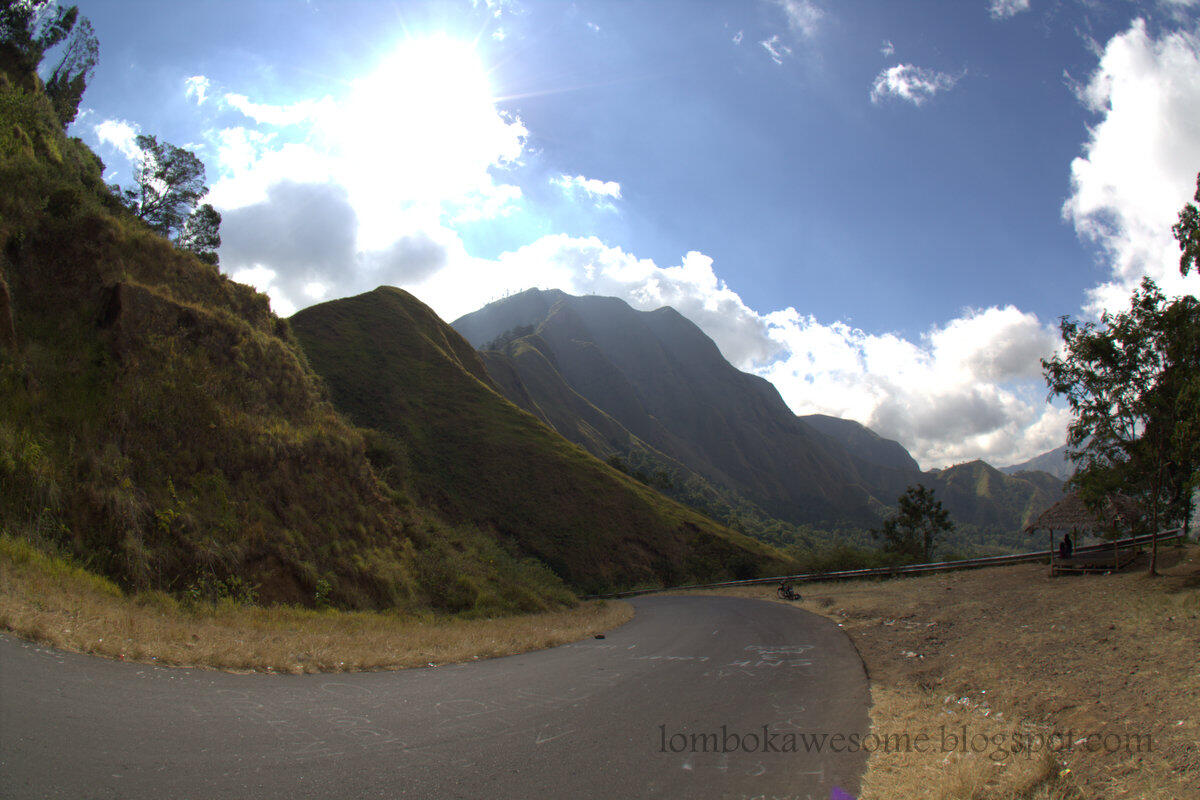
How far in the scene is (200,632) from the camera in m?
Result: 9.36

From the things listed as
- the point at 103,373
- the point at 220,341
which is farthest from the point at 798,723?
the point at 220,341

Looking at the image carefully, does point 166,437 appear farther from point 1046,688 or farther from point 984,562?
point 984,562

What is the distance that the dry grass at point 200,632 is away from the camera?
7.42 meters

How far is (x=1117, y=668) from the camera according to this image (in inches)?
304

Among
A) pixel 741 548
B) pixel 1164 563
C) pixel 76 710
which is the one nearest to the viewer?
pixel 76 710

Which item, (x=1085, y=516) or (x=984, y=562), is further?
(x=984, y=562)

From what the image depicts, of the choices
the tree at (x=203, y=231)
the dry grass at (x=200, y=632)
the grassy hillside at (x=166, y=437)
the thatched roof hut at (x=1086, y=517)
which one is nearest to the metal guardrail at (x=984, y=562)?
the thatched roof hut at (x=1086, y=517)

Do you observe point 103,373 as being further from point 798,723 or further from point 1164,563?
point 1164,563

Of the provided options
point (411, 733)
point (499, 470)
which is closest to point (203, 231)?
point (499, 470)

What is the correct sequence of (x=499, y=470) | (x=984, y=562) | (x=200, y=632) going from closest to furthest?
1. (x=200, y=632)
2. (x=984, y=562)
3. (x=499, y=470)

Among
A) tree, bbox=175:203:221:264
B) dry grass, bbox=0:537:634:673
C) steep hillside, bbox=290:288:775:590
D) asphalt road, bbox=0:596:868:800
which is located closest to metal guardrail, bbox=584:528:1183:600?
asphalt road, bbox=0:596:868:800

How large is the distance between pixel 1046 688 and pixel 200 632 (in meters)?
13.1

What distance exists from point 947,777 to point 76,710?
8427 mm

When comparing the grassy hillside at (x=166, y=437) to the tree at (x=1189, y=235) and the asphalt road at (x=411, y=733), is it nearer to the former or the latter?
the asphalt road at (x=411, y=733)
